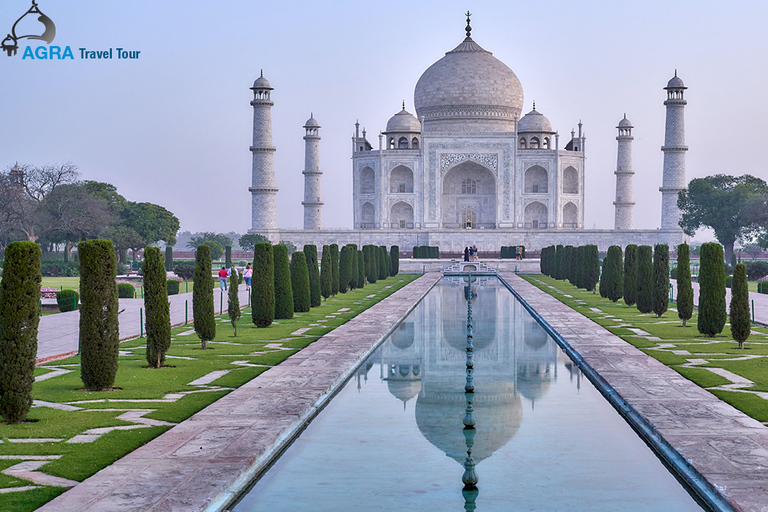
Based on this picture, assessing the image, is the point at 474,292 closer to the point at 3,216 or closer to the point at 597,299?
the point at 597,299

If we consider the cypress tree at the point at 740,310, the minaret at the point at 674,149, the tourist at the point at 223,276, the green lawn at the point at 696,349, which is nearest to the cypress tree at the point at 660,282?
the green lawn at the point at 696,349

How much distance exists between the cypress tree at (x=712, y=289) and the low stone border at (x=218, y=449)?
5.35m

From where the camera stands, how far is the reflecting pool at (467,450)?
5.14 m

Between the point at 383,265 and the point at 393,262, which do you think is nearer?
the point at 383,265

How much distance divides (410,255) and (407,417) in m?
38.8

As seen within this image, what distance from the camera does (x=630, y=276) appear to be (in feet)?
58.1

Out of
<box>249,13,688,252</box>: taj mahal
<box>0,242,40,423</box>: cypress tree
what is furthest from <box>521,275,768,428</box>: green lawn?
<box>249,13,688,252</box>: taj mahal

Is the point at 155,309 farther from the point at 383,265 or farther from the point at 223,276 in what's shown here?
the point at 383,265

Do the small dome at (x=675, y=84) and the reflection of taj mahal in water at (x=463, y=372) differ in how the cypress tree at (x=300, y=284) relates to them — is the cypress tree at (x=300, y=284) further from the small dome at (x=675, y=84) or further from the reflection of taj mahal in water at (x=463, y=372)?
the small dome at (x=675, y=84)

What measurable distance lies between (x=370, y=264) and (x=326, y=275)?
7494 mm

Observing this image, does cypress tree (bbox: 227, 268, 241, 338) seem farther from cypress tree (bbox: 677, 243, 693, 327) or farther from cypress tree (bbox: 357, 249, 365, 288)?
cypress tree (bbox: 357, 249, 365, 288)

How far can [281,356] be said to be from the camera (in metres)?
10.5

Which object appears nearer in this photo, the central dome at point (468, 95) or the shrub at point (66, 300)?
the shrub at point (66, 300)

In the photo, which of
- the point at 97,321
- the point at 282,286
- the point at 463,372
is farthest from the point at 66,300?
the point at 463,372
